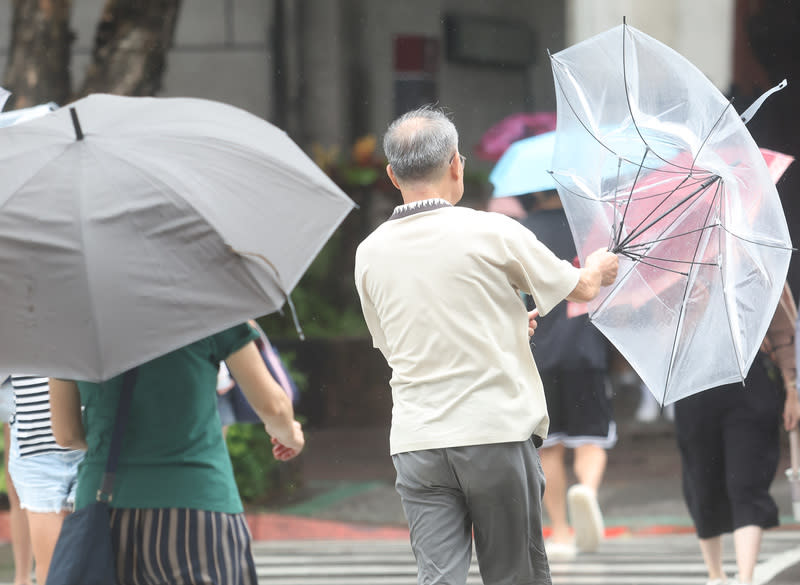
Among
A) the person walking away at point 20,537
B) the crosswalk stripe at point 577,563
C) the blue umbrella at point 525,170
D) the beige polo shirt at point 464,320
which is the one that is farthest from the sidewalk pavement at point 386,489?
the beige polo shirt at point 464,320

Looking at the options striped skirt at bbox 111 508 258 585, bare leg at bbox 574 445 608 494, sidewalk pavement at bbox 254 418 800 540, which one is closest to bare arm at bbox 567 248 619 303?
striped skirt at bbox 111 508 258 585

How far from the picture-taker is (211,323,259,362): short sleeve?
10.6ft

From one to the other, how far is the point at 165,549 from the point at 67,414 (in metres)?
0.47

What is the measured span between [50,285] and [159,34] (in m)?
5.82

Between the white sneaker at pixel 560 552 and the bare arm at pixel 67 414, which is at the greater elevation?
the bare arm at pixel 67 414

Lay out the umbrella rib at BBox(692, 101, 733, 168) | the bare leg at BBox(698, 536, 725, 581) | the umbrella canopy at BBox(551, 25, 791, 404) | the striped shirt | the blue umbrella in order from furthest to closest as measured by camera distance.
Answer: the blue umbrella
the bare leg at BBox(698, 536, 725, 581)
the striped shirt
the umbrella canopy at BBox(551, 25, 791, 404)
the umbrella rib at BBox(692, 101, 733, 168)

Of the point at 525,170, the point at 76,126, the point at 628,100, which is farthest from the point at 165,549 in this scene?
the point at 525,170

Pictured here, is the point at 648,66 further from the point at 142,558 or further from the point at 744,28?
the point at 744,28

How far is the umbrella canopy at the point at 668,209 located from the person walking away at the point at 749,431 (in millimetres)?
1309

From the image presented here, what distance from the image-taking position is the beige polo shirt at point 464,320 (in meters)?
3.43

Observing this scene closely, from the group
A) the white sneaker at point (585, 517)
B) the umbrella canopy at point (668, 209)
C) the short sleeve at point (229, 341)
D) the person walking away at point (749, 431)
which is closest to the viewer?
the short sleeve at point (229, 341)

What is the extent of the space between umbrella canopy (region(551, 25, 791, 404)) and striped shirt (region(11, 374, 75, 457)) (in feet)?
7.39

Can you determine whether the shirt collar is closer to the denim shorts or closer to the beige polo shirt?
the beige polo shirt

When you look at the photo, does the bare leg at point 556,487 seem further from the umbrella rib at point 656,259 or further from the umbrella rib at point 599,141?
the umbrella rib at point 599,141
